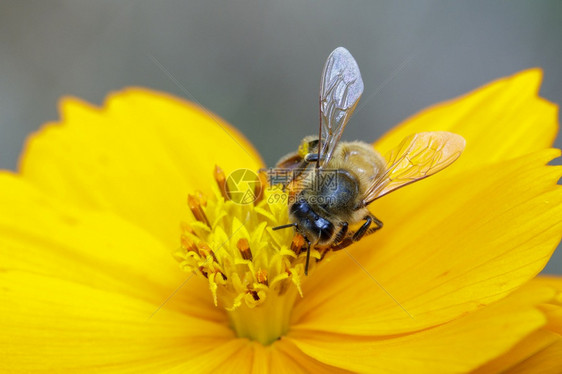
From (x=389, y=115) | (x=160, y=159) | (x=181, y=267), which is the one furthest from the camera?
(x=389, y=115)

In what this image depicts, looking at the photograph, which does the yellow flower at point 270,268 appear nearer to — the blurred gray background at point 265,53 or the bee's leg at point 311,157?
the bee's leg at point 311,157

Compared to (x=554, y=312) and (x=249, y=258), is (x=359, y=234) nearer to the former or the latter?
(x=249, y=258)

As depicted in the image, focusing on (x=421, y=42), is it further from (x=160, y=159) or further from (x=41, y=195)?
(x=41, y=195)

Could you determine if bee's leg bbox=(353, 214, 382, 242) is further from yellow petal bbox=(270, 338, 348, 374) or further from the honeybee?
yellow petal bbox=(270, 338, 348, 374)

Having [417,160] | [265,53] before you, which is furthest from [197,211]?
[265,53]

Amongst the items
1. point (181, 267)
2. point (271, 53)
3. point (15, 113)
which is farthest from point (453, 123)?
point (15, 113)

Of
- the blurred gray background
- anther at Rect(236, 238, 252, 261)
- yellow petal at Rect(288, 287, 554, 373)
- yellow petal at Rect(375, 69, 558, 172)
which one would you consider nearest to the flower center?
anther at Rect(236, 238, 252, 261)
